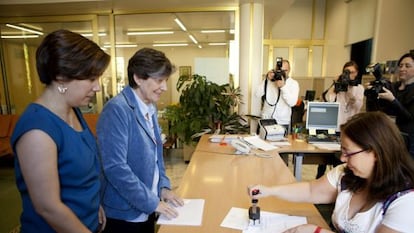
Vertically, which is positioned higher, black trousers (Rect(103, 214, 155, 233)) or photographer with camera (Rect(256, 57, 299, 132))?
photographer with camera (Rect(256, 57, 299, 132))

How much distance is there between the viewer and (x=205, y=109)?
3.91m

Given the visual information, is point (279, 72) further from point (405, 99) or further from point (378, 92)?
point (405, 99)

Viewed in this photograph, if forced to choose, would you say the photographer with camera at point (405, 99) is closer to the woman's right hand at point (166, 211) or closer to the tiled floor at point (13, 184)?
the tiled floor at point (13, 184)

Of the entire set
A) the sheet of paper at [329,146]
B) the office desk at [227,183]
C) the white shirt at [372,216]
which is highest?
the white shirt at [372,216]

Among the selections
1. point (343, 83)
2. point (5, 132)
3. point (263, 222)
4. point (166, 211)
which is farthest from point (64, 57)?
point (5, 132)

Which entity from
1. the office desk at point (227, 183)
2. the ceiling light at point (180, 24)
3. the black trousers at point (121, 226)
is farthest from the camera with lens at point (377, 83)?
the ceiling light at point (180, 24)

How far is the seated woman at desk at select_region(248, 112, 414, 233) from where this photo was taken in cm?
88

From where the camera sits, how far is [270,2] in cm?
409

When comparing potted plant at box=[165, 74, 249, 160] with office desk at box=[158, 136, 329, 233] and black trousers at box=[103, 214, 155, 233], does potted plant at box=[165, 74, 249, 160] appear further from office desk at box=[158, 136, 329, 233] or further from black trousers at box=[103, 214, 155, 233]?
black trousers at box=[103, 214, 155, 233]

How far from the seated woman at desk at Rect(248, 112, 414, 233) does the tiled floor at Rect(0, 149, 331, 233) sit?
1.69 m

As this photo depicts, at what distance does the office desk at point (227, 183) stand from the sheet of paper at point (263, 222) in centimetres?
3

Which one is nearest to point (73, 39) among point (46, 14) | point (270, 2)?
point (270, 2)

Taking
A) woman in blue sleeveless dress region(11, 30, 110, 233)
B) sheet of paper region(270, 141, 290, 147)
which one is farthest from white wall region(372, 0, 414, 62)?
woman in blue sleeveless dress region(11, 30, 110, 233)

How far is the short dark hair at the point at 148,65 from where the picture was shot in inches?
45.3
